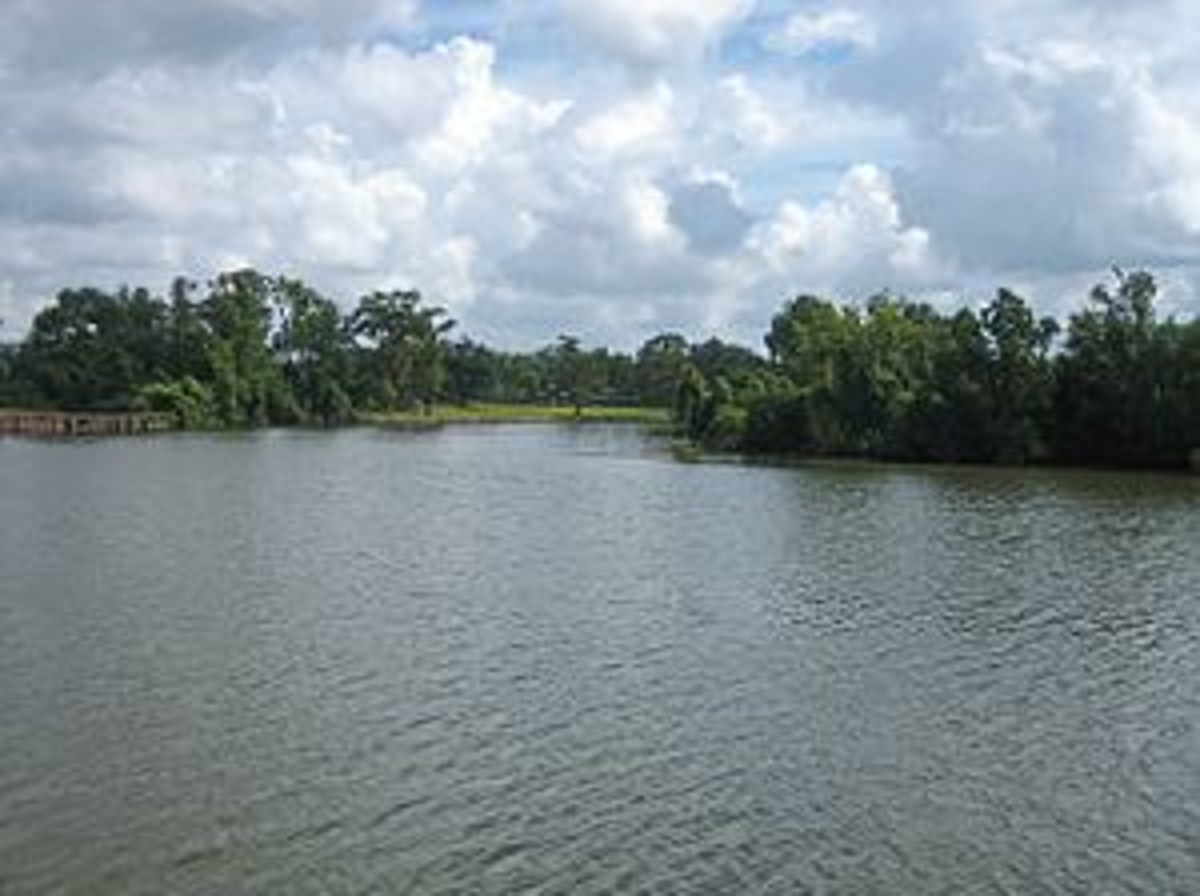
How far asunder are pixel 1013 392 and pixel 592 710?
83964mm

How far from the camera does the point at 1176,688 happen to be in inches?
1133

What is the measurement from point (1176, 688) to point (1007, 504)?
139 feet

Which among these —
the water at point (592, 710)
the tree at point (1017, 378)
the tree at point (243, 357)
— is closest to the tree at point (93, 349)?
the tree at point (243, 357)

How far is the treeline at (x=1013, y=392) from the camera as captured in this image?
331 ft

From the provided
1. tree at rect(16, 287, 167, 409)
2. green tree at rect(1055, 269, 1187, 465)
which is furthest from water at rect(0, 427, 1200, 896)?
tree at rect(16, 287, 167, 409)

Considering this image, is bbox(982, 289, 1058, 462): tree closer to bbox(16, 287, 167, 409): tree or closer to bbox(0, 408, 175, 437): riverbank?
bbox(0, 408, 175, 437): riverbank

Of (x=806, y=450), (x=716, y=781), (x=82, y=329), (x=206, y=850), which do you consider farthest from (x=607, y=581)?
(x=82, y=329)

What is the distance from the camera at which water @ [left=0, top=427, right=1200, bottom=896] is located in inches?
731

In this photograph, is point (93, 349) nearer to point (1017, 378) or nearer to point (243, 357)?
point (243, 357)

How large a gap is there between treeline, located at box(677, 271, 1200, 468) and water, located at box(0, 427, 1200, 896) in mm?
47955

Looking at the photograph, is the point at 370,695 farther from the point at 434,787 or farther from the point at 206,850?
the point at 206,850

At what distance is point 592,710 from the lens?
26125mm

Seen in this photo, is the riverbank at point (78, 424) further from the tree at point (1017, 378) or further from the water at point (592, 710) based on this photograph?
the water at point (592, 710)

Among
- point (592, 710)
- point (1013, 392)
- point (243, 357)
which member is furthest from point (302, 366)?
point (592, 710)
